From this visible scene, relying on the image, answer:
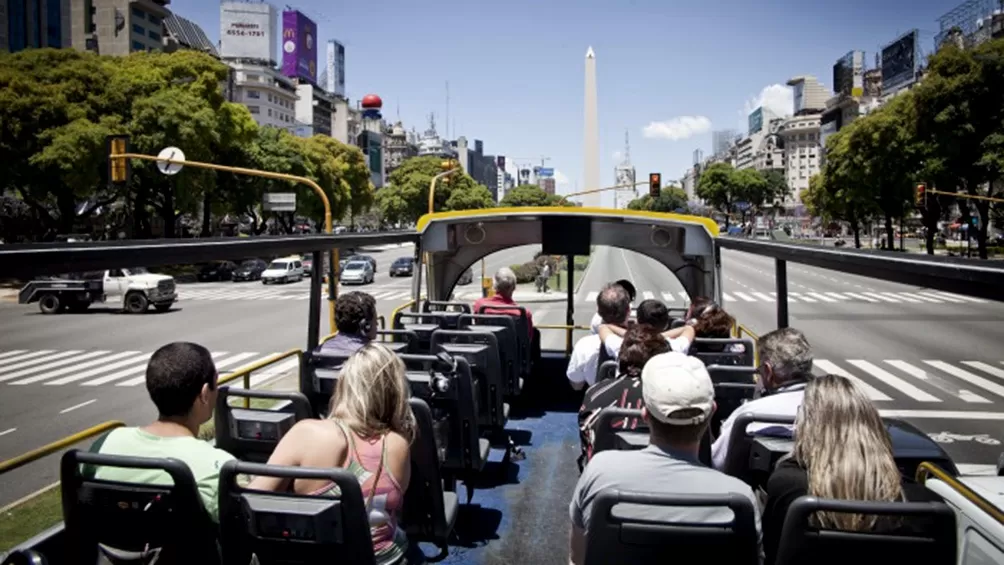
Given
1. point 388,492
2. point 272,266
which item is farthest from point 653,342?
point 272,266

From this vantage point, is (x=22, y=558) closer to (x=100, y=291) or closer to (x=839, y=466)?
(x=839, y=466)

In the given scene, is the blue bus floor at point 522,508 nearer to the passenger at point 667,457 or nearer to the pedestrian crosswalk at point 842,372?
the passenger at point 667,457

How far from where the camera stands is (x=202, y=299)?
40031 mm

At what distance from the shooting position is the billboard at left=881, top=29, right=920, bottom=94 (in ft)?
401

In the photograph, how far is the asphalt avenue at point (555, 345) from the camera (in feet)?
41.7

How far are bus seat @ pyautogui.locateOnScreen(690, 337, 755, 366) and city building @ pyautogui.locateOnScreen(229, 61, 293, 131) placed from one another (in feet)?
411

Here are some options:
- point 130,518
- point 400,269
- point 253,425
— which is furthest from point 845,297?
point 130,518

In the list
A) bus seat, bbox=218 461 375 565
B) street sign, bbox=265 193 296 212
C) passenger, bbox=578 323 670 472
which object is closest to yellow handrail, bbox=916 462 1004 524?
passenger, bbox=578 323 670 472

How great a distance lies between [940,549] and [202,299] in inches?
1616

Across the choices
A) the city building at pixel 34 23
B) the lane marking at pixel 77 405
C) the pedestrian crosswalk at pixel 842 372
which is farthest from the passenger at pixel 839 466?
the city building at pixel 34 23

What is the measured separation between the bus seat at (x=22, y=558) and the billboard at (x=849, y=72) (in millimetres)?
174764

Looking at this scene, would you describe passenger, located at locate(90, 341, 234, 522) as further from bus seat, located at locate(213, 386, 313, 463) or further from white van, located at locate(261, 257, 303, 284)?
white van, located at locate(261, 257, 303, 284)

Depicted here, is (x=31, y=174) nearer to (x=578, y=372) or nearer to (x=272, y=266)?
(x=272, y=266)

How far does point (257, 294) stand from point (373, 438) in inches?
1683
